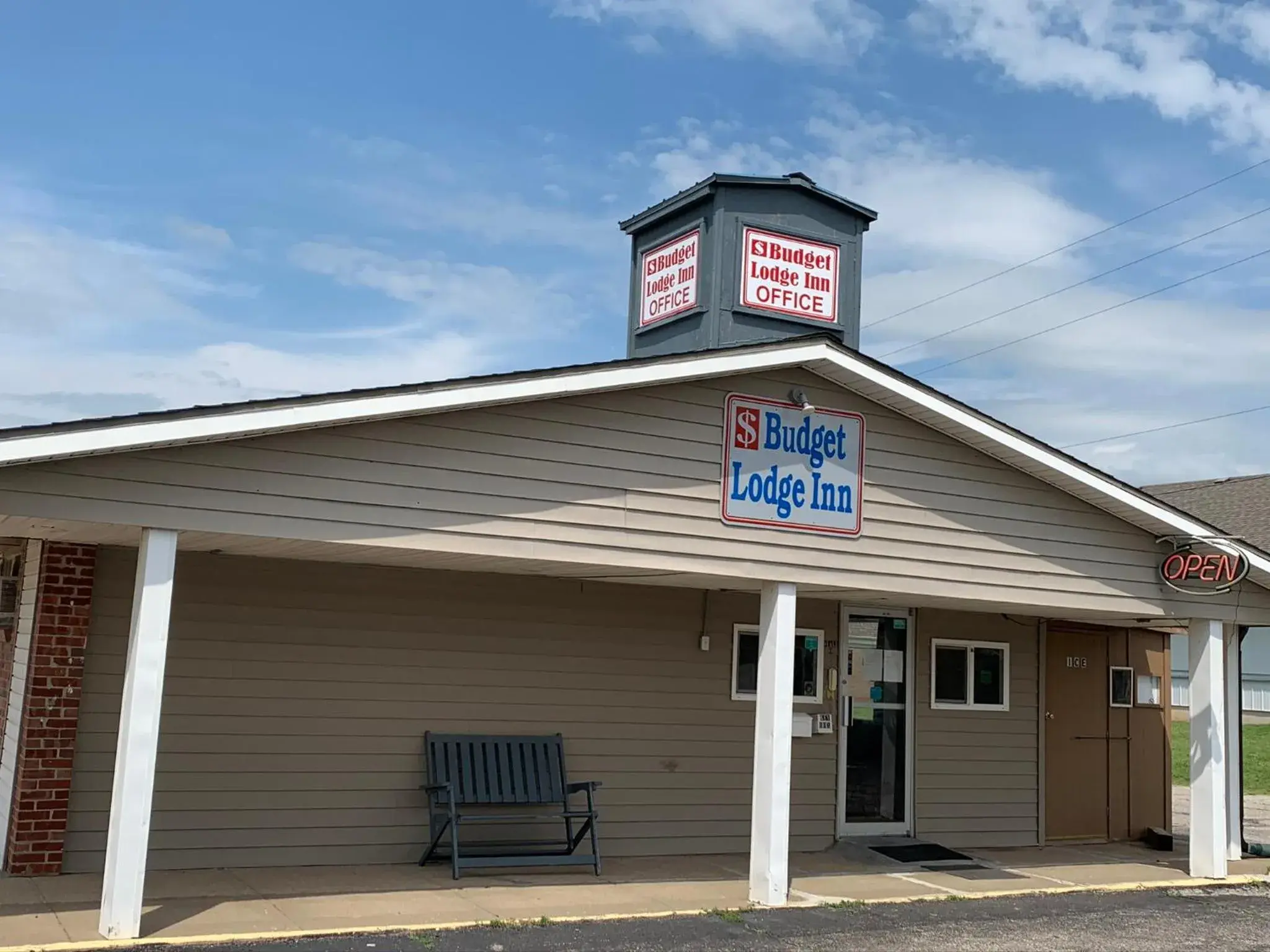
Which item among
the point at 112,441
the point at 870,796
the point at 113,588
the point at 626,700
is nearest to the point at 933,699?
the point at 870,796

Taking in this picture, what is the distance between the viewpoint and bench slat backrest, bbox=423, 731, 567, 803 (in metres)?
9.26

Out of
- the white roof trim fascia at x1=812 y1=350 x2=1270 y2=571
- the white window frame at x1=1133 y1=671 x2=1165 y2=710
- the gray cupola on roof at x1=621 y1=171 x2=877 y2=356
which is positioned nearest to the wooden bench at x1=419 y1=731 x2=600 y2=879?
the white roof trim fascia at x1=812 y1=350 x2=1270 y2=571

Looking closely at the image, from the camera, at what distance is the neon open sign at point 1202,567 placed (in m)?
9.89

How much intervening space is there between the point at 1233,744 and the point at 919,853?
2.99m

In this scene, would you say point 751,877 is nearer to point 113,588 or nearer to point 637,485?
point 637,485

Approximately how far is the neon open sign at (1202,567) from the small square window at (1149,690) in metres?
3.25

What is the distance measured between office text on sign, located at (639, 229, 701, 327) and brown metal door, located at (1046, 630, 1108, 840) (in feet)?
16.2

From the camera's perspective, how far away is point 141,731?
668 cm

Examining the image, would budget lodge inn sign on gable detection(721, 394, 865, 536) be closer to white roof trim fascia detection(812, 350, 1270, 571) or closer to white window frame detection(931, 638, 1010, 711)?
white roof trim fascia detection(812, 350, 1270, 571)

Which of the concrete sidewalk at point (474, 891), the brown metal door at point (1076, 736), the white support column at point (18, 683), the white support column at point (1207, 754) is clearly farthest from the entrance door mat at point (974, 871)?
the white support column at point (18, 683)

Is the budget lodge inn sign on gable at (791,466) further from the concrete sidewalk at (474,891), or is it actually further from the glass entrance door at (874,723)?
the glass entrance door at (874,723)

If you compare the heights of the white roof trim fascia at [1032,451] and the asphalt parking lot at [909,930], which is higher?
the white roof trim fascia at [1032,451]

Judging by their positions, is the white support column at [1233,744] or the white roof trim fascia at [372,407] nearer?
the white roof trim fascia at [372,407]

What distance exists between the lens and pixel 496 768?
31.0ft
